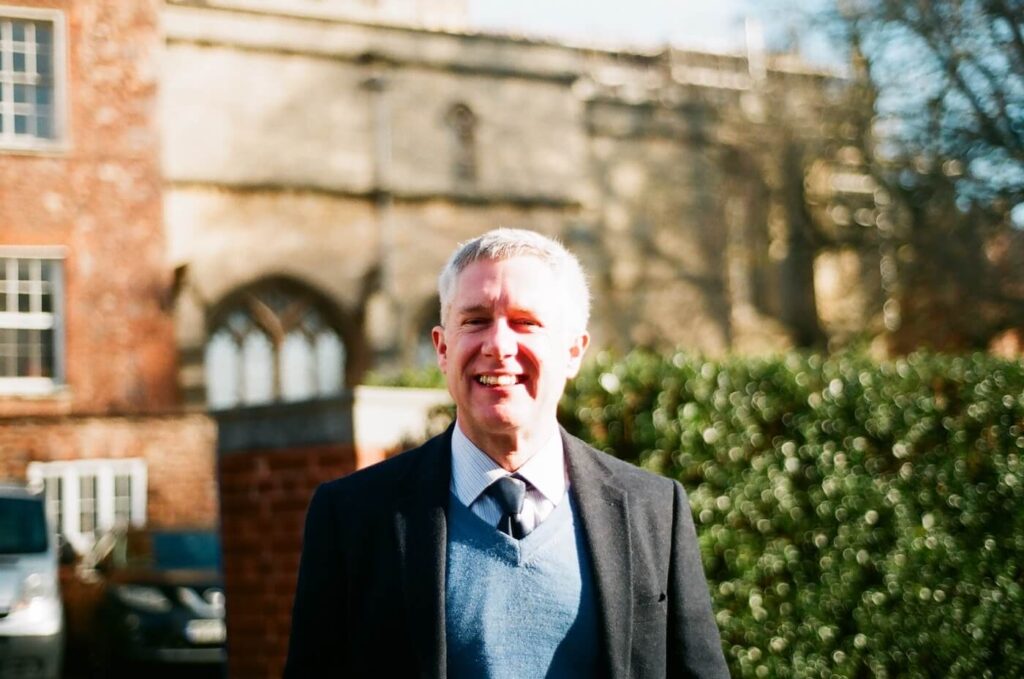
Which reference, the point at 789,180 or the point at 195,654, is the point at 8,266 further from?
the point at 789,180

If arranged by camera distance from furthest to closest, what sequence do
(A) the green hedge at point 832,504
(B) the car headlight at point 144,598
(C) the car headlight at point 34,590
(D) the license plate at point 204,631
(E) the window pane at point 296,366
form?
(E) the window pane at point 296,366 → (B) the car headlight at point 144,598 → (D) the license plate at point 204,631 → (C) the car headlight at point 34,590 → (A) the green hedge at point 832,504

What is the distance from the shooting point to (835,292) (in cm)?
2936

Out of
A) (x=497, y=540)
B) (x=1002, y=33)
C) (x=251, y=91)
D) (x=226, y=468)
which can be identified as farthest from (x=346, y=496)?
(x=251, y=91)

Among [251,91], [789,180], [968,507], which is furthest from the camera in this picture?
[789,180]

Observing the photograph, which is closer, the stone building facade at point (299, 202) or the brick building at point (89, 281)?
the brick building at point (89, 281)

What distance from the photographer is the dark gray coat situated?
9.39ft

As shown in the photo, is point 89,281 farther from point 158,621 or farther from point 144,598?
point 158,621

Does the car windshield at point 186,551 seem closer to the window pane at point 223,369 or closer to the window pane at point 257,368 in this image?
the window pane at point 223,369

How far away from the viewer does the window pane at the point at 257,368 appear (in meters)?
22.3

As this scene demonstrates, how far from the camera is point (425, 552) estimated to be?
290 centimetres

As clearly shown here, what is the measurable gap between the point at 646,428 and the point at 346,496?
3.70 metres

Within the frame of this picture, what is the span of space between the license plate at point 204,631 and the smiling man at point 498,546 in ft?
32.0

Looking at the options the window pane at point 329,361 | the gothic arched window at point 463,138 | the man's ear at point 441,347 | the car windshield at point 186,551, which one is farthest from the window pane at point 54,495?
the man's ear at point 441,347

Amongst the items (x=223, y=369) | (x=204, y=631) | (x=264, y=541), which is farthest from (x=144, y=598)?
(x=223, y=369)
